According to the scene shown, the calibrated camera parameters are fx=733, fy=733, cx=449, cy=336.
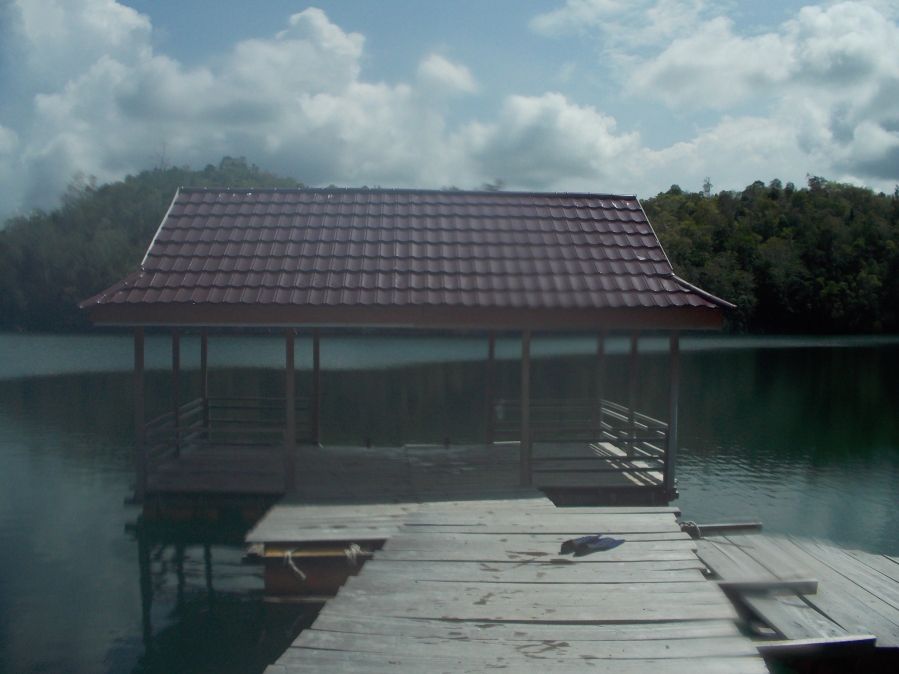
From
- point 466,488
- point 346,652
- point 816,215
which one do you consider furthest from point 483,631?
point 816,215

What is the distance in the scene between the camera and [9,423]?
1669 cm

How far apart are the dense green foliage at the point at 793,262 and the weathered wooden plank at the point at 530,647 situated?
46253 mm

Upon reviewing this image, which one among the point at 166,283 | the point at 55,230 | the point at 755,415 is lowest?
the point at 755,415

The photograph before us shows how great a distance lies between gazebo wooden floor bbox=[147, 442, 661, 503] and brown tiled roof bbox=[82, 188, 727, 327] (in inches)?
67.6

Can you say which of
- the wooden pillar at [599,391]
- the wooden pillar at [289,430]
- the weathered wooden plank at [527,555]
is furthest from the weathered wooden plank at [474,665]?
the wooden pillar at [599,391]

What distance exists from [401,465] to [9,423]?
41.0 ft

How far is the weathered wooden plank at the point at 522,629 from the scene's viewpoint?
4020mm

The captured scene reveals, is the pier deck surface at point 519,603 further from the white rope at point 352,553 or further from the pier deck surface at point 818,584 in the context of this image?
the pier deck surface at point 818,584

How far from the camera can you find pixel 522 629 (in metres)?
4.09

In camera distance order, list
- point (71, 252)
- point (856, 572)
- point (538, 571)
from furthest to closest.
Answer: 1. point (71, 252)
2. point (856, 572)
3. point (538, 571)

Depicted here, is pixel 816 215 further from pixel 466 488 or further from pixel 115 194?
pixel 466 488

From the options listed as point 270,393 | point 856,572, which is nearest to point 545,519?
point 856,572

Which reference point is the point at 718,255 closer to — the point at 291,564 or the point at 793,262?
the point at 793,262

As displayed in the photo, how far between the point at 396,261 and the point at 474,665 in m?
4.68
